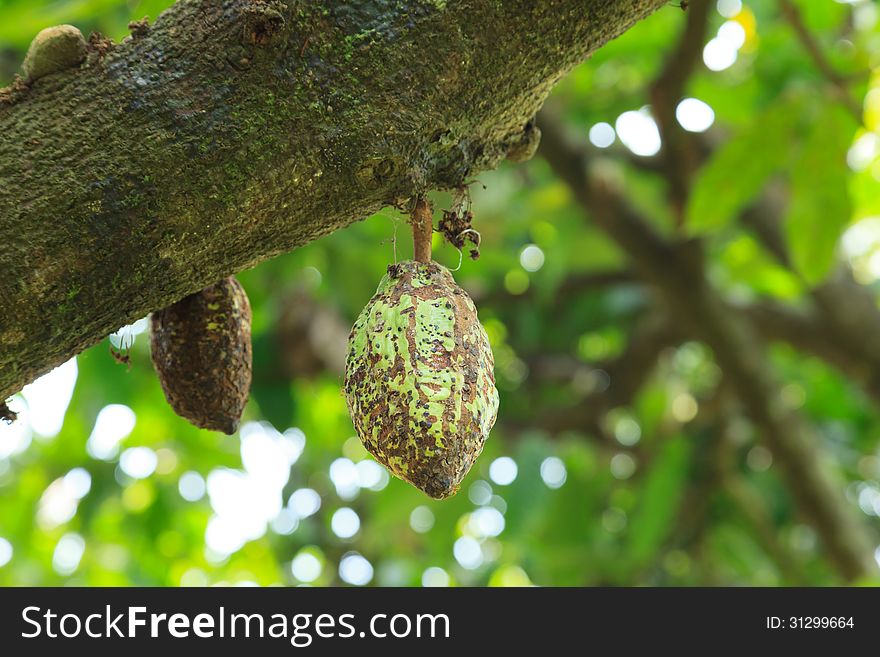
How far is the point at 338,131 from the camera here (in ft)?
3.07

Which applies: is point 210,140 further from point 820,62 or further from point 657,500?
point 657,500

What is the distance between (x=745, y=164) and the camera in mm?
2398

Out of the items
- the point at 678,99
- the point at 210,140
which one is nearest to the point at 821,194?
the point at 678,99

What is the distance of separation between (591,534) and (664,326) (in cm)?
98

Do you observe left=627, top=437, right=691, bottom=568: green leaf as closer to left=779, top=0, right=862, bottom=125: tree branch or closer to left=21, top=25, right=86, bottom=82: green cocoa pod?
left=779, top=0, right=862, bottom=125: tree branch

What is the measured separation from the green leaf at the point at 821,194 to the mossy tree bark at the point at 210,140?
1.47 m

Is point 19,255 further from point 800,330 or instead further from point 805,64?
point 800,330

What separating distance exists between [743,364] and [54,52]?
307 centimetres

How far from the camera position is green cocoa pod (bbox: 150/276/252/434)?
1.12 metres

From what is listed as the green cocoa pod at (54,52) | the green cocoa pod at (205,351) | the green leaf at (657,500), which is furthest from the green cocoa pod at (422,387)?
the green leaf at (657,500)

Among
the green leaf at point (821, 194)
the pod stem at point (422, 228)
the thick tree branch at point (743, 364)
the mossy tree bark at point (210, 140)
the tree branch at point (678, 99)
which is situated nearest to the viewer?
the mossy tree bark at point (210, 140)

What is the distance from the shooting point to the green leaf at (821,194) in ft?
7.42

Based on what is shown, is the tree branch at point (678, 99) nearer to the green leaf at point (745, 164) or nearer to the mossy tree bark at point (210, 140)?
the green leaf at point (745, 164)
